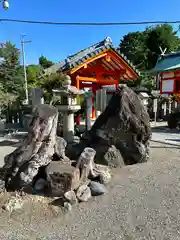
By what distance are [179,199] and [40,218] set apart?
75.3 inches

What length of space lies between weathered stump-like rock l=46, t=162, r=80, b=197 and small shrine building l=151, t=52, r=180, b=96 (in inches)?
490

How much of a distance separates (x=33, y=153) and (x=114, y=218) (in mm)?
1522

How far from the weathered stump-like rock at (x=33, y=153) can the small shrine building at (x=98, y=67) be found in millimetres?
5566

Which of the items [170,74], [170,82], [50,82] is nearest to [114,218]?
[50,82]

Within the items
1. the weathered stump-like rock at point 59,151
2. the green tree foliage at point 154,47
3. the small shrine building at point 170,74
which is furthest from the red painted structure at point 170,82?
the weathered stump-like rock at point 59,151

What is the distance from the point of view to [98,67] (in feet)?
34.2

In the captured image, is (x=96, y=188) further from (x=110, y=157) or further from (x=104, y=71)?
(x=104, y=71)

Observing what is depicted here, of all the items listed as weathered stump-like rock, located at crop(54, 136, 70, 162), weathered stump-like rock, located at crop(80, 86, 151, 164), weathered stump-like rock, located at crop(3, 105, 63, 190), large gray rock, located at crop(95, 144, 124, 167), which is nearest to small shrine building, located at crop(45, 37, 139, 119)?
weathered stump-like rock, located at crop(80, 86, 151, 164)

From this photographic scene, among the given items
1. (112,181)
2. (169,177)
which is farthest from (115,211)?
(169,177)

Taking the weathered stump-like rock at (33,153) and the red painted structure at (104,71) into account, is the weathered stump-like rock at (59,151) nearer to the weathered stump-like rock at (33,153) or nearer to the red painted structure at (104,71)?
the weathered stump-like rock at (33,153)

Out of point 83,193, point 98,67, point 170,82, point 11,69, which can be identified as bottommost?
point 83,193

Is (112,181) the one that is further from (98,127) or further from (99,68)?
(99,68)

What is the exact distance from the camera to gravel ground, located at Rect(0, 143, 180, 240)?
2.18 meters

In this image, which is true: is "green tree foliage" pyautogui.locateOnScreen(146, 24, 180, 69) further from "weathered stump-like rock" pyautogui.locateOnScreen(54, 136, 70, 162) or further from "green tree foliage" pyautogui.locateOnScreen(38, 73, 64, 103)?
"weathered stump-like rock" pyautogui.locateOnScreen(54, 136, 70, 162)
